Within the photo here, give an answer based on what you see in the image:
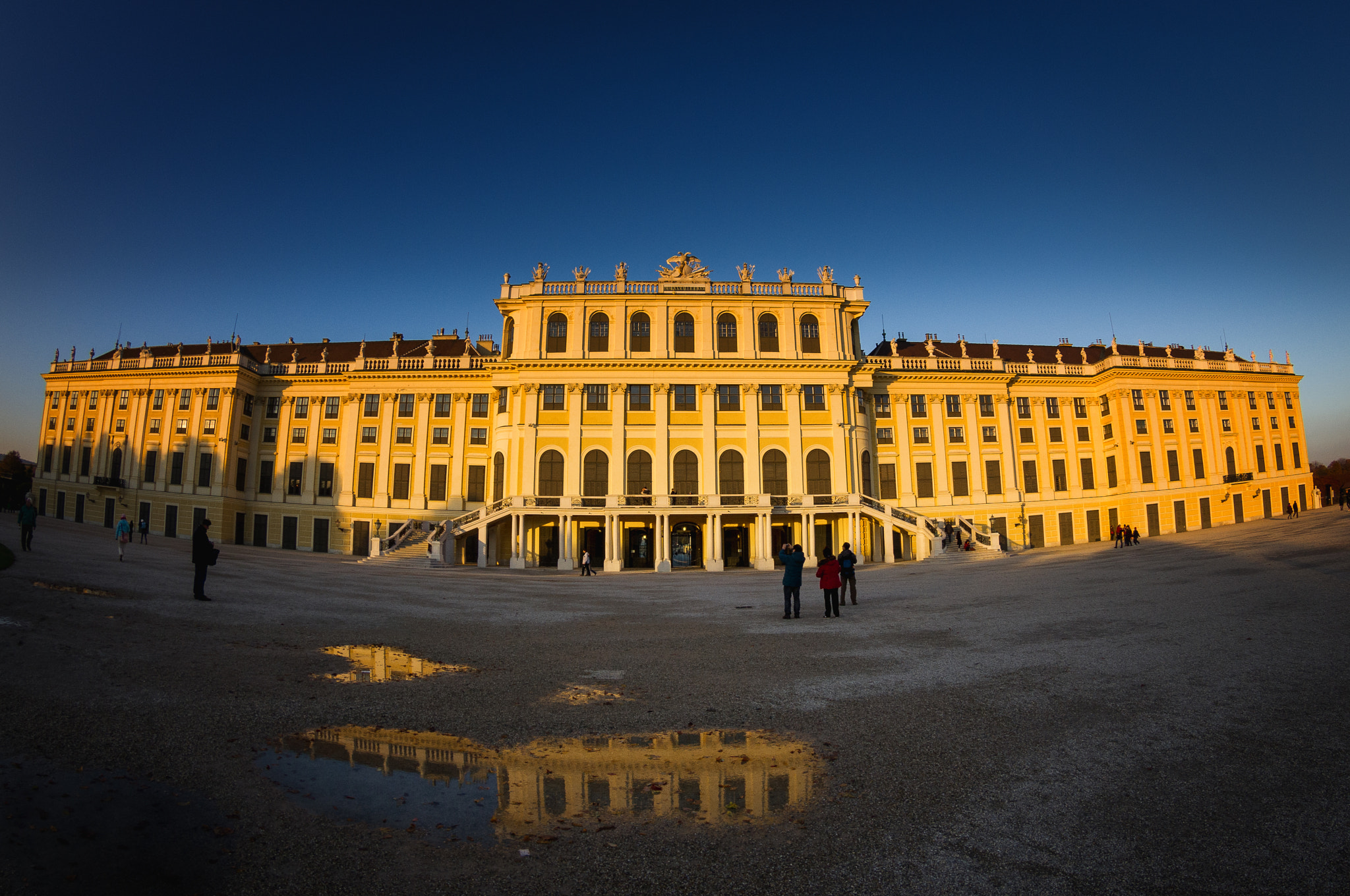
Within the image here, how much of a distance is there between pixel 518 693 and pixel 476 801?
3.54m

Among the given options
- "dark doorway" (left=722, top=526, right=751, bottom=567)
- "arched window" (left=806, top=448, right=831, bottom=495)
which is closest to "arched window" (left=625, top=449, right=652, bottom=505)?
"dark doorway" (left=722, top=526, right=751, bottom=567)

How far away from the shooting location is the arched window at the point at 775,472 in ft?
143

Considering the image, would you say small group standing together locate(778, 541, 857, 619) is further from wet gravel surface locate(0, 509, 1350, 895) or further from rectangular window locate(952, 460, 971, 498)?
rectangular window locate(952, 460, 971, 498)

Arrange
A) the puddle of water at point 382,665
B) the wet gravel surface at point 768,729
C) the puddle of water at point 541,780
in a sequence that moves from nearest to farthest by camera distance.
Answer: the wet gravel surface at point 768,729
the puddle of water at point 541,780
the puddle of water at point 382,665

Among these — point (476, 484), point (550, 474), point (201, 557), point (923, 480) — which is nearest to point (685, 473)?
point (550, 474)

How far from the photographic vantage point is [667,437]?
4359 cm

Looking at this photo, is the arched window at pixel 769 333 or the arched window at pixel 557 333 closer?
the arched window at pixel 557 333

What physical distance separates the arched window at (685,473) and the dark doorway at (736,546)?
4.34 meters

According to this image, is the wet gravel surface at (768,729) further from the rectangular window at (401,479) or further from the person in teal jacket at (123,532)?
the rectangular window at (401,479)

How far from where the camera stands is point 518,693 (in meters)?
8.73

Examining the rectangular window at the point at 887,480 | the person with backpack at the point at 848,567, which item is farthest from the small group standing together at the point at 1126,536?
the person with backpack at the point at 848,567

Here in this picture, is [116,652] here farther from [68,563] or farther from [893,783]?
[68,563]

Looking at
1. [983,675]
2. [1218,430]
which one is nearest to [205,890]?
[983,675]

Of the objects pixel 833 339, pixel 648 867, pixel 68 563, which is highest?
pixel 833 339
